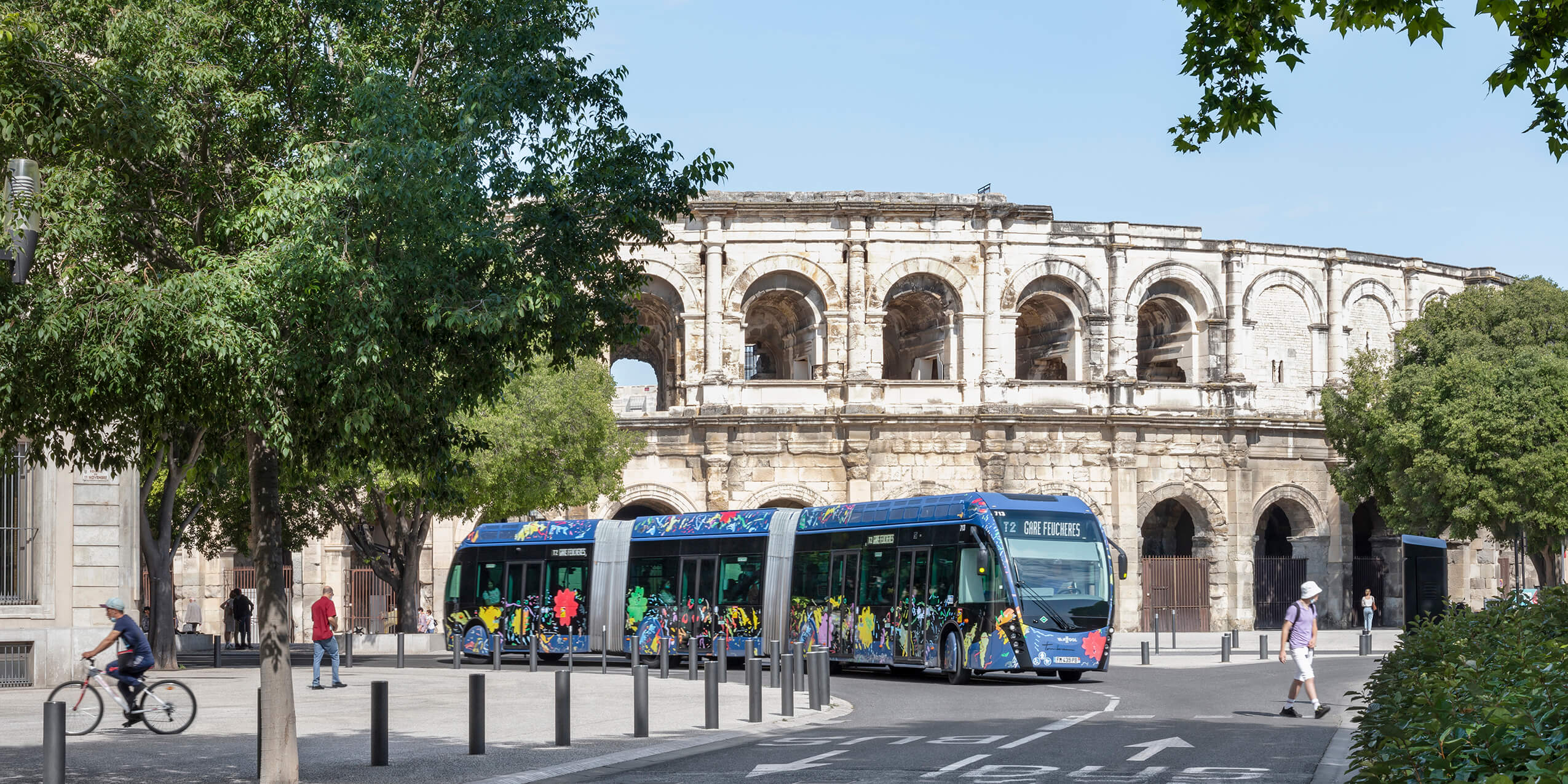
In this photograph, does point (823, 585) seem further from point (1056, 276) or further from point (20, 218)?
point (1056, 276)

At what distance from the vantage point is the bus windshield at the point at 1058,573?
73.5ft

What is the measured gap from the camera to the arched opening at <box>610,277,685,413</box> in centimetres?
4172

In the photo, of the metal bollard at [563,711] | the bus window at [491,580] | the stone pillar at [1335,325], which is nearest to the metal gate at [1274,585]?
the stone pillar at [1335,325]

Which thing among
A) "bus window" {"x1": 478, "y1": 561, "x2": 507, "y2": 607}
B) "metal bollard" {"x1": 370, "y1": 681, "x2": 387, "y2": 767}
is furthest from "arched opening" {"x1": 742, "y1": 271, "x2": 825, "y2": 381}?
"metal bollard" {"x1": 370, "y1": 681, "x2": 387, "y2": 767}

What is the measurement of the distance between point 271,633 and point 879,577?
46.6ft

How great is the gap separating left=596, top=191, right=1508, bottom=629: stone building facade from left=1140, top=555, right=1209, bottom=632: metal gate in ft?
0.21

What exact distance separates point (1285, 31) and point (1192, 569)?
115 ft

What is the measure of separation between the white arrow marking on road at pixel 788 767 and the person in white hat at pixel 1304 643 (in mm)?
6107

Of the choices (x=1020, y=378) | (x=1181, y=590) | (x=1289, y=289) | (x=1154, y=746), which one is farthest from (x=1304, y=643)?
(x=1289, y=289)

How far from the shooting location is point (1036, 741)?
47.5ft

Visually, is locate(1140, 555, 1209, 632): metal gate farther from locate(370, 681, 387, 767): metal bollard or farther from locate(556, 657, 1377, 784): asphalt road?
locate(370, 681, 387, 767): metal bollard

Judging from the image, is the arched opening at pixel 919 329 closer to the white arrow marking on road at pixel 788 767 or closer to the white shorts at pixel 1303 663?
the white shorts at pixel 1303 663

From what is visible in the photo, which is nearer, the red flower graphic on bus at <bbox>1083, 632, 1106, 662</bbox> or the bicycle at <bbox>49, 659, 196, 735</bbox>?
the bicycle at <bbox>49, 659, 196, 735</bbox>

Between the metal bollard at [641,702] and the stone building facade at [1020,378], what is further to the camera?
the stone building facade at [1020,378]
